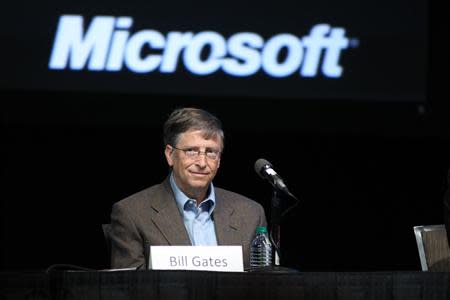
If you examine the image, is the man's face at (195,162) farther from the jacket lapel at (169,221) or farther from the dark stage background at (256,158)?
the dark stage background at (256,158)


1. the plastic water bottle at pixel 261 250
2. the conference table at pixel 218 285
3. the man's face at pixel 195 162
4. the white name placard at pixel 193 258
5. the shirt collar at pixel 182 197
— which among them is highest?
the man's face at pixel 195 162

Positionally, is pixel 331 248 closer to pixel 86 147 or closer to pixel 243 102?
pixel 243 102

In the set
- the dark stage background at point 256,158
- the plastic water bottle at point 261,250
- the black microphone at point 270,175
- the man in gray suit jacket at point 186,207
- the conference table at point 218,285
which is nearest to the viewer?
the conference table at point 218,285

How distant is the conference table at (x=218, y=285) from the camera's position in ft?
9.15

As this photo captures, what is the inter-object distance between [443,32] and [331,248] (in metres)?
1.63

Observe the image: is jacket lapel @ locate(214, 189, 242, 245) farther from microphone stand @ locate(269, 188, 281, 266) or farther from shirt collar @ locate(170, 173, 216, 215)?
microphone stand @ locate(269, 188, 281, 266)

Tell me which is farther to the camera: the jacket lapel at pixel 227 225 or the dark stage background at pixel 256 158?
the dark stage background at pixel 256 158

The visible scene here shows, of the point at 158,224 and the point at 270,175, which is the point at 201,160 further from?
the point at 270,175

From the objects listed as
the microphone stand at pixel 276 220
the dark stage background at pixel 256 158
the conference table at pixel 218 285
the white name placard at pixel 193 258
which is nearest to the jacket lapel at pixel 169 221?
the microphone stand at pixel 276 220

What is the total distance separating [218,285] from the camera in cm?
283

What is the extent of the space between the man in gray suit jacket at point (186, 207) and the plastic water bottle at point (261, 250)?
0.23ft

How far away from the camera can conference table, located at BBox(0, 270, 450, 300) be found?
2789 mm

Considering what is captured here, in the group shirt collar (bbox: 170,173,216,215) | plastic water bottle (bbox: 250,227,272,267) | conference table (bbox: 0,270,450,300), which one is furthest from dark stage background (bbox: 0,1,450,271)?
conference table (bbox: 0,270,450,300)

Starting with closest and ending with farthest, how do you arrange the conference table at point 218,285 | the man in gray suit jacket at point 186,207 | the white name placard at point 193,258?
1. the conference table at point 218,285
2. the white name placard at point 193,258
3. the man in gray suit jacket at point 186,207
